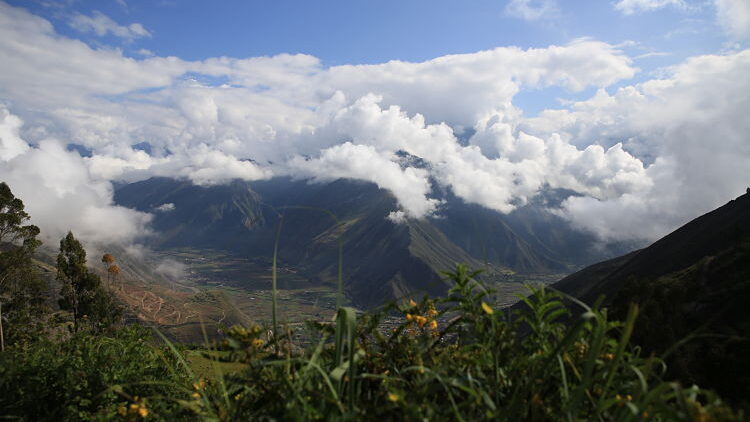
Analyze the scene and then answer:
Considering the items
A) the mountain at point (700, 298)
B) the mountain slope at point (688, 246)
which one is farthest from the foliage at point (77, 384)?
the mountain slope at point (688, 246)

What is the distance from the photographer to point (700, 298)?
82.9 metres

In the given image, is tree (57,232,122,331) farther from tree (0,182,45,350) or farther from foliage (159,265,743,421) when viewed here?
foliage (159,265,743,421)

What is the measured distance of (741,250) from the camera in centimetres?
10044

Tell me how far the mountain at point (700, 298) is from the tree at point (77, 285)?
49060mm

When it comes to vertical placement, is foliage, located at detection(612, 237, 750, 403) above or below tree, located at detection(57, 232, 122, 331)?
below

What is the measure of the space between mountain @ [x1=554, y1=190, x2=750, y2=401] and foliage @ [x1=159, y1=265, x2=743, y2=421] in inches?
13.6

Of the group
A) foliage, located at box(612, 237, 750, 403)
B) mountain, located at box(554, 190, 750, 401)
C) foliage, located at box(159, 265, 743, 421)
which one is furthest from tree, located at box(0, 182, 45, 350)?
foliage, located at box(612, 237, 750, 403)

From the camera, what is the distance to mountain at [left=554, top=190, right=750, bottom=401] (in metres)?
27.4

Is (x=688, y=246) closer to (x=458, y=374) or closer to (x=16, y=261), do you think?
(x=16, y=261)

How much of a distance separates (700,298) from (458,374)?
101455mm

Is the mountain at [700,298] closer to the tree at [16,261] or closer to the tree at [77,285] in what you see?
the tree at [16,261]

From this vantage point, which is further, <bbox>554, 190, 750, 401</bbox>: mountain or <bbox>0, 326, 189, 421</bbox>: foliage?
<bbox>554, 190, 750, 401</bbox>: mountain

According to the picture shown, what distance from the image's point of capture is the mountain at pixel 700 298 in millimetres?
27416

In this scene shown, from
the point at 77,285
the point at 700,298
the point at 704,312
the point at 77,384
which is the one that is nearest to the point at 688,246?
the point at 700,298
